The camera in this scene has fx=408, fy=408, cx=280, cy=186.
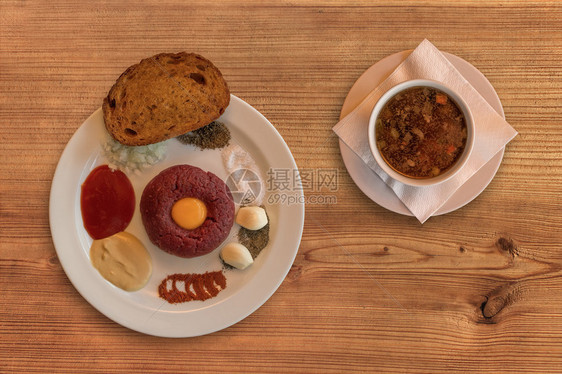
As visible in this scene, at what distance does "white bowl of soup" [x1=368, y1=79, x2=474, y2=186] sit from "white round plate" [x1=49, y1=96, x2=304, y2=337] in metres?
0.34

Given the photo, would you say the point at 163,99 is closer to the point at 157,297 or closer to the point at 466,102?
the point at 157,297

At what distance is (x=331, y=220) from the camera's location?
1512 millimetres

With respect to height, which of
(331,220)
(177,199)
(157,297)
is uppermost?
(177,199)

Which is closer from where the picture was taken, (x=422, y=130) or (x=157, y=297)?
(x=422, y=130)

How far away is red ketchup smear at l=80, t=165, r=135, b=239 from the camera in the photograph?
1464 mm

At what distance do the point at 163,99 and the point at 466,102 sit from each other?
991 mm

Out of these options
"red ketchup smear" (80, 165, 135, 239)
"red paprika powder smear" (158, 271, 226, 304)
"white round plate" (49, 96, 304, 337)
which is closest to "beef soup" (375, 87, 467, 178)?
"white round plate" (49, 96, 304, 337)

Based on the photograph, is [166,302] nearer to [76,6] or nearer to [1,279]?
[1,279]

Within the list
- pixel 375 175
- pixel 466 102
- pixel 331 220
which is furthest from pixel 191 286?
pixel 466 102

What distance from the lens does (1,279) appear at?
4.99 ft

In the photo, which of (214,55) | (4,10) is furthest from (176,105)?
(4,10)

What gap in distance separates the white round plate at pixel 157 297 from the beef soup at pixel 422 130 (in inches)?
13.9

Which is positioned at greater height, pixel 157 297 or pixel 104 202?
pixel 104 202

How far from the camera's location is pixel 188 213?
55.4 inches
